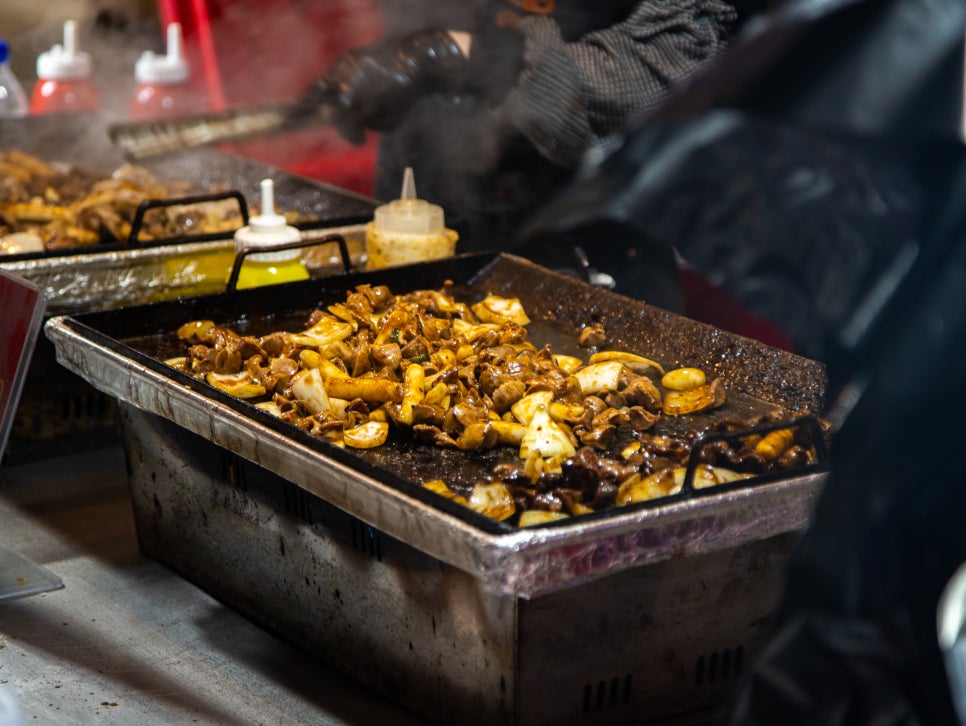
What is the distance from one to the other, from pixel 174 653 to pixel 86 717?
0.20 meters

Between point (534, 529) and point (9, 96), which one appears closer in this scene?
point (534, 529)

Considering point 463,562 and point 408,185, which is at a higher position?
point 408,185

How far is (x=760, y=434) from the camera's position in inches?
55.2

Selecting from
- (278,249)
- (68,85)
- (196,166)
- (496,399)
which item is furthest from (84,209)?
(496,399)

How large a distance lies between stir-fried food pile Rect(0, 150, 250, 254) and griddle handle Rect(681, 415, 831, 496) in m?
1.60

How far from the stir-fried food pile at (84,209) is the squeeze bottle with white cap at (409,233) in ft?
1.46

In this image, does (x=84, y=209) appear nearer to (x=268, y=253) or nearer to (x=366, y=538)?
(x=268, y=253)

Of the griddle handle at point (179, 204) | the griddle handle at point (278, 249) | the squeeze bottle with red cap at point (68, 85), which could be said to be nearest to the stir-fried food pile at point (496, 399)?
the griddle handle at point (278, 249)

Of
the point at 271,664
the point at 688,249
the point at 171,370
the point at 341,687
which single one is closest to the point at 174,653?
the point at 271,664

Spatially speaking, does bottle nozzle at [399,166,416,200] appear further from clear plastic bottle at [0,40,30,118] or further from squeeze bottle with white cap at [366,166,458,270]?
clear plastic bottle at [0,40,30,118]

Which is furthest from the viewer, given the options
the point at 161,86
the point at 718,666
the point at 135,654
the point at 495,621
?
the point at 161,86

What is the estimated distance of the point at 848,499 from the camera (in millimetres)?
774

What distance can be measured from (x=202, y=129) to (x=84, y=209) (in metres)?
0.65

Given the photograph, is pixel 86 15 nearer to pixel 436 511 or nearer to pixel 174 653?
pixel 174 653
